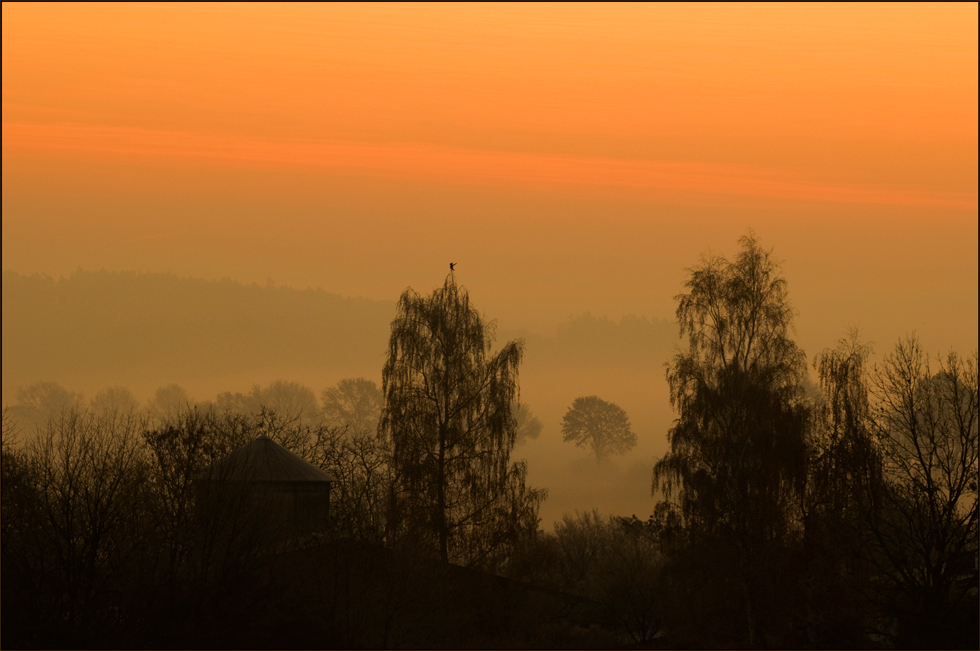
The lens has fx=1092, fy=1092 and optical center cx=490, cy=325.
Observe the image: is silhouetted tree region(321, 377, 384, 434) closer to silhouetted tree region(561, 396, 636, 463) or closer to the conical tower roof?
silhouetted tree region(561, 396, 636, 463)

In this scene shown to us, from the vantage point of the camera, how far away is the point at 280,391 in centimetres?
11806

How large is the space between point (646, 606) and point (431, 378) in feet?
37.7

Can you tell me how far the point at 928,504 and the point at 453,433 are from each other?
1564cm

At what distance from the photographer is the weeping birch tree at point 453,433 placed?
122 feet

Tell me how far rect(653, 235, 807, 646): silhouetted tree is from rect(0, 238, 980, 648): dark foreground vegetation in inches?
2.7

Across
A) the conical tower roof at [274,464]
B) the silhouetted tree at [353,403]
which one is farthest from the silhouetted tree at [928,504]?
the silhouetted tree at [353,403]

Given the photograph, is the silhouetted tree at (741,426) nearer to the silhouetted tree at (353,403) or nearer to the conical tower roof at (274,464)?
the conical tower roof at (274,464)

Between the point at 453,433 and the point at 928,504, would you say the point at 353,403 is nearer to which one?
the point at 453,433

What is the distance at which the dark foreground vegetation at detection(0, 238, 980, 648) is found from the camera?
28062 millimetres

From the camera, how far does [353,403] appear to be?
11331cm

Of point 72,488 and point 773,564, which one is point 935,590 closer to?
point 773,564

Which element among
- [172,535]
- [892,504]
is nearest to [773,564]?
[892,504]

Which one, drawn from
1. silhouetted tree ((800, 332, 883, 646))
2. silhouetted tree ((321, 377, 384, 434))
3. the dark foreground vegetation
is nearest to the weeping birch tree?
the dark foreground vegetation

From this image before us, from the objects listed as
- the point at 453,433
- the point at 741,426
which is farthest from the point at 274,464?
the point at 741,426
